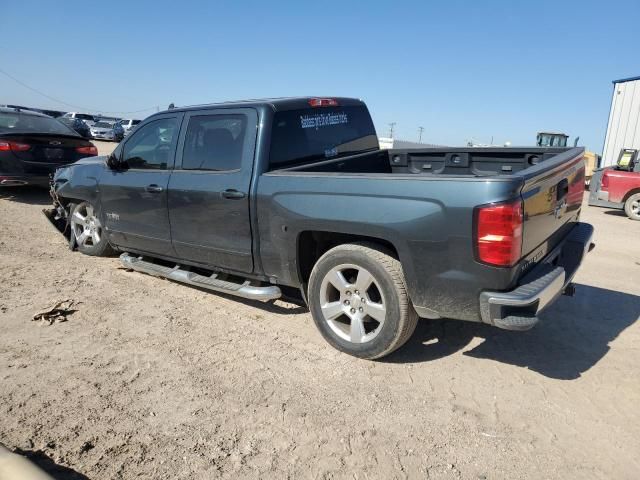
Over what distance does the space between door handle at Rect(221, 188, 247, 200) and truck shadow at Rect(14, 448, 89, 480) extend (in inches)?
86.2

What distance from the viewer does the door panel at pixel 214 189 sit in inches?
155

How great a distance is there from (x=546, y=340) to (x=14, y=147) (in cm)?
881

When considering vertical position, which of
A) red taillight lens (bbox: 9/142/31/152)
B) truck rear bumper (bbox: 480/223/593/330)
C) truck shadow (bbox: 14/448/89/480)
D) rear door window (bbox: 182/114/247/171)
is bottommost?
truck shadow (bbox: 14/448/89/480)

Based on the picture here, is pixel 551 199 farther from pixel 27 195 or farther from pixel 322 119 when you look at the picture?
pixel 27 195

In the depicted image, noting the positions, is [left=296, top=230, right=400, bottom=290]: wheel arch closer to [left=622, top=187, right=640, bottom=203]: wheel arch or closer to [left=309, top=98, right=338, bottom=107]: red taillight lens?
[left=309, top=98, right=338, bottom=107]: red taillight lens

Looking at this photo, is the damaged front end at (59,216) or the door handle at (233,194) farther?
the damaged front end at (59,216)

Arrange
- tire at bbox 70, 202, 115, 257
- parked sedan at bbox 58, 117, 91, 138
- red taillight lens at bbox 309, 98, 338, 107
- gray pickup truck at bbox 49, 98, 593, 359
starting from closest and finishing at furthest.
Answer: gray pickup truck at bbox 49, 98, 593, 359
red taillight lens at bbox 309, 98, 338, 107
tire at bbox 70, 202, 115, 257
parked sedan at bbox 58, 117, 91, 138

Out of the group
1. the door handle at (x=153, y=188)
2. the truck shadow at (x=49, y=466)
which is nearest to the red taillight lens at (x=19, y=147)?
the door handle at (x=153, y=188)

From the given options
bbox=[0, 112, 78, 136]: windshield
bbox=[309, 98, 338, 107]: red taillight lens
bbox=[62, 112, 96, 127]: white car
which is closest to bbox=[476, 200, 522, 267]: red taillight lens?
bbox=[309, 98, 338, 107]: red taillight lens

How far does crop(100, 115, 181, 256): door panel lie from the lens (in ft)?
15.2

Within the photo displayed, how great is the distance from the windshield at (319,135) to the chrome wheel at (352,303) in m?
1.10

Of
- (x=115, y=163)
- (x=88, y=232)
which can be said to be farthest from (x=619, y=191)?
(x=88, y=232)

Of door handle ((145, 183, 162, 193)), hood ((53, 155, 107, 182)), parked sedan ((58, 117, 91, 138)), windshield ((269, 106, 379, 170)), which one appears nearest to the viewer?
windshield ((269, 106, 379, 170))

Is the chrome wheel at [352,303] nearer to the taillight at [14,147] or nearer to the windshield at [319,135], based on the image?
the windshield at [319,135]
